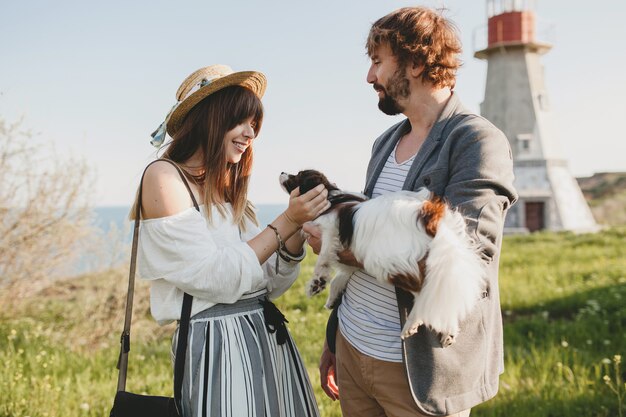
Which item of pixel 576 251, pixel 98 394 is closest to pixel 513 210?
pixel 576 251

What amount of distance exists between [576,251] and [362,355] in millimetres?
14854

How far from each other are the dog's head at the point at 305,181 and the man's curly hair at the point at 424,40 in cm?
77

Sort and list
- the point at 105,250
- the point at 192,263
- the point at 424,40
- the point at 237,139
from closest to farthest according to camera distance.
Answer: the point at 424,40, the point at 192,263, the point at 237,139, the point at 105,250

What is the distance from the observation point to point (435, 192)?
234cm

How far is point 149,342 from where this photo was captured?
7148mm

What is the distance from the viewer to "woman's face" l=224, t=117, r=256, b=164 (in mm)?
2830

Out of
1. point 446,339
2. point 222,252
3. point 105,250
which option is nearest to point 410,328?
point 446,339

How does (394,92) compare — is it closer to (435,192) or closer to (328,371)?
(435,192)

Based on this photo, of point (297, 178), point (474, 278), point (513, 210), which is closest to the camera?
point (474, 278)

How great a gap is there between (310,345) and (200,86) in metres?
4.32

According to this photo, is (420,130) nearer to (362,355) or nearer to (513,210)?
(362,355)

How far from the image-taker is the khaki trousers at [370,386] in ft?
7.95

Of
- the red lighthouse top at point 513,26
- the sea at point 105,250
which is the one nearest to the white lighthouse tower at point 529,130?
the red lighthouse top at point 513,26

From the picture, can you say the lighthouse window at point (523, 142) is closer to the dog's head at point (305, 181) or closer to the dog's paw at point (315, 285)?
the dog's head at point (305, 181)
